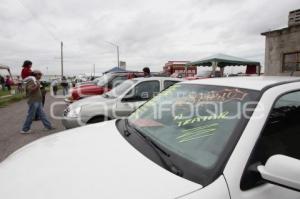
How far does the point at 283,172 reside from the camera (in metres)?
1.43

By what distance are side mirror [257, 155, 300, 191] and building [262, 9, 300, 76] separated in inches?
645

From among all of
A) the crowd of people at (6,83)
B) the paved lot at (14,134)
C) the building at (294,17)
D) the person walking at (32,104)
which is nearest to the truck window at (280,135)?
the paved lot at (14,134)

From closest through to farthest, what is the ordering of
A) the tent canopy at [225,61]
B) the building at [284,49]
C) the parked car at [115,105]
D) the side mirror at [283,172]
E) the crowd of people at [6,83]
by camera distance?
the side mirror at [283,172] → the parked car at [115,105] → the tent canopy at [225,61] → the building at [284,49] → the crowd of people at [6,83]

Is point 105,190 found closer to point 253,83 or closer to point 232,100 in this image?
point 232,100

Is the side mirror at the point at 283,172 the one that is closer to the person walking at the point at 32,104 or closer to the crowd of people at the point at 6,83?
the person walking at the point at 32,104

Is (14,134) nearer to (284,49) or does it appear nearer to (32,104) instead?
(32,104)

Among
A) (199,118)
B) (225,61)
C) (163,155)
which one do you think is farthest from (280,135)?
(225,61)

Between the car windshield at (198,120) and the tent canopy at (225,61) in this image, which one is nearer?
the car windshield at (198,120)

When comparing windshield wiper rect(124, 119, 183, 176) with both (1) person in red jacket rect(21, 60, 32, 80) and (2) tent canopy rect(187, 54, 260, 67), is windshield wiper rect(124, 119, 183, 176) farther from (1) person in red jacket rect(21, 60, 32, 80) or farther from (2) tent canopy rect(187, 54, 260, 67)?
(2) tent canopy rect(187, 54, 260, 67)

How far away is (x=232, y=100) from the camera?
208 cm

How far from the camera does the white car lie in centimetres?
151

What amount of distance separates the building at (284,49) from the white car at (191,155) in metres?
15.8

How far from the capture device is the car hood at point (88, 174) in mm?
1510

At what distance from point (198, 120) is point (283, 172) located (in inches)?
32.3
